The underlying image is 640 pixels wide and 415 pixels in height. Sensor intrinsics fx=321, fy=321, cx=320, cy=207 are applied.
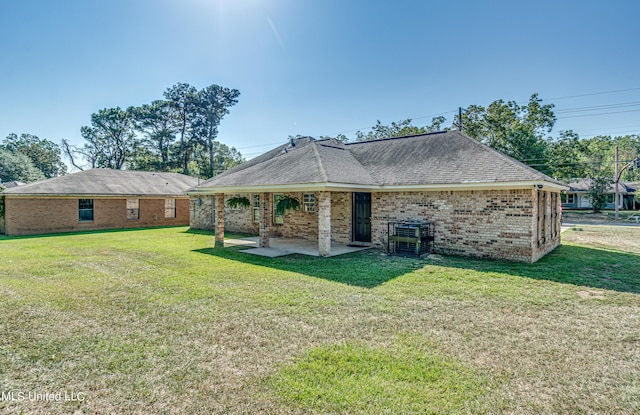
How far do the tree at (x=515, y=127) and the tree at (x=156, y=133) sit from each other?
110 ft

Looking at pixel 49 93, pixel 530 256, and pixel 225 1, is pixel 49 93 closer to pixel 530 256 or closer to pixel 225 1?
pixel 225 1

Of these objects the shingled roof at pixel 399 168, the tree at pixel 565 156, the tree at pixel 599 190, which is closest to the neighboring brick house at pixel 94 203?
the shingled roof at pixel 399 168

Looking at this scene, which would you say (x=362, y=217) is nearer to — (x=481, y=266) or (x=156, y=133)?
(x=481, y=266)

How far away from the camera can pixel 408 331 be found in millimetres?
4566

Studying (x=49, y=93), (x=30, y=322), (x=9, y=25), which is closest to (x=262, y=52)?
(x=9, y=25)

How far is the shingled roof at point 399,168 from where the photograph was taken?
31.6 feet

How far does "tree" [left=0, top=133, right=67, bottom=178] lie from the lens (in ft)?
161

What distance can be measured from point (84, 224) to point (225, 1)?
16.3 metres

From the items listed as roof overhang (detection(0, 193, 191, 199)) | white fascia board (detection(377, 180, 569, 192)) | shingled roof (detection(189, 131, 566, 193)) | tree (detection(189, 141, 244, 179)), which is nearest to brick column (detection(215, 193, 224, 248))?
shingled roof (detection(189, 131, 566, 193))

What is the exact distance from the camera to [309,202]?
556 inches

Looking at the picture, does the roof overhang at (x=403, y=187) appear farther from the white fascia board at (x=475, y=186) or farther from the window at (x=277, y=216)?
the window at (x=277, y=216)

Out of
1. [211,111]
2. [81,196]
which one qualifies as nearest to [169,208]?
[81,196]

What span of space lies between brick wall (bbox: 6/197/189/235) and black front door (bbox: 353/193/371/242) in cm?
1580

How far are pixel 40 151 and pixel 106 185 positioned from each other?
4203 centimetres
